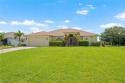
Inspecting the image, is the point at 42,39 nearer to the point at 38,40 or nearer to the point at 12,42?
the point at 38,40

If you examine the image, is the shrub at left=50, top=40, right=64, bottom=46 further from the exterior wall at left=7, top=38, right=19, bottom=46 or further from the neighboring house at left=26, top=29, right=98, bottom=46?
the exterior wall at left=7, top=38, right=19, bottom=46

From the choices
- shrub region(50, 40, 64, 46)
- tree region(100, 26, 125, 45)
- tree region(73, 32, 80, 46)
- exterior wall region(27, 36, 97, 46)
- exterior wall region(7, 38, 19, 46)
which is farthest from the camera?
tree region(100, 26, 125, 45)

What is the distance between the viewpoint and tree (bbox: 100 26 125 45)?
189 ft

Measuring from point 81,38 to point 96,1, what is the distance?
25.3 metres

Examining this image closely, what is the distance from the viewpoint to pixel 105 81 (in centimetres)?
638

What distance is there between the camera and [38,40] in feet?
140

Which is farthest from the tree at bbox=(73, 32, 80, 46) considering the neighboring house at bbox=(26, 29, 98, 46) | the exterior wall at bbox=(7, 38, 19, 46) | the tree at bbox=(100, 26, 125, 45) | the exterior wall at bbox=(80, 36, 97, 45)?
the tree at bbox=(100, 26, 125, 45)

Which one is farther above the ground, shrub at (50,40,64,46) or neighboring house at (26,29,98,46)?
neighboring house at (26,29,98,46)

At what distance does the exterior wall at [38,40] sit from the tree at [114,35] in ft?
82.9

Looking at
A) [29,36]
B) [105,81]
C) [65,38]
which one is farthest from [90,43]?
[105,81]

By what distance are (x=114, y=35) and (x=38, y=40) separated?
30.5 m

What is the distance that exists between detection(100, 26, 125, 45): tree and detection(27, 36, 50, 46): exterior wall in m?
25.3

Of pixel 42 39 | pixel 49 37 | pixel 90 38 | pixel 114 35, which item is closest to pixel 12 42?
pixel 42 39

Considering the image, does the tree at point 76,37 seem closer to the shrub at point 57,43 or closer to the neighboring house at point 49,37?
the neighboring house at point 49,37
